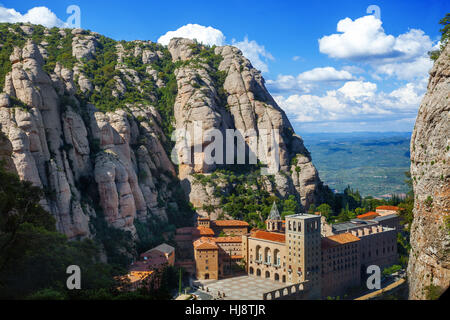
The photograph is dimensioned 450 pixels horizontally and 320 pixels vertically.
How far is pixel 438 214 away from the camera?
1444 inches

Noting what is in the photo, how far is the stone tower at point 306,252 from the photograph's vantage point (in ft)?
187

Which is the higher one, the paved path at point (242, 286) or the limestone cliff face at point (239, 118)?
the limestone cliff face at point (239, 118)

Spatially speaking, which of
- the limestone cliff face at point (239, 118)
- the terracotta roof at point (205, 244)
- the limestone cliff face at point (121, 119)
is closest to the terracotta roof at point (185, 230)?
the limestone cliff face at point (121, 119)

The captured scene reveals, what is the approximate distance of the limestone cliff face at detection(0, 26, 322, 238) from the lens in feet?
175

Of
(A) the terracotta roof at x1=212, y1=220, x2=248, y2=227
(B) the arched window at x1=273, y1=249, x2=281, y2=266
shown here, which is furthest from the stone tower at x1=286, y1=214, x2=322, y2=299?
(A) the terracotta roof at x1=212, y1=220, x2=248, y2=227

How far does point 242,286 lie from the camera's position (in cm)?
5966

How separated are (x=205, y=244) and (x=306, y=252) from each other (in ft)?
51.8

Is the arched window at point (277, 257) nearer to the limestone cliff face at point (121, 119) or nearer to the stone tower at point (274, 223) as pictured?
the stone tower at point (274, 223)

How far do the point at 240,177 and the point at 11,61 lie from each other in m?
50.9

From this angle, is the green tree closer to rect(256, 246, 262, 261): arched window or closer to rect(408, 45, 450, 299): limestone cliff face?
rect(256, 246, 262, 261): arched window

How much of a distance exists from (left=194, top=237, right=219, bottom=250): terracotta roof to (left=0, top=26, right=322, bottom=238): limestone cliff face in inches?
434

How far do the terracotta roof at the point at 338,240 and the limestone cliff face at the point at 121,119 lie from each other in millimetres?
28443
